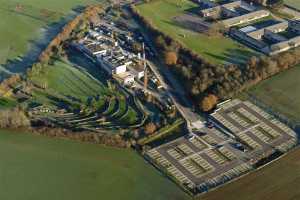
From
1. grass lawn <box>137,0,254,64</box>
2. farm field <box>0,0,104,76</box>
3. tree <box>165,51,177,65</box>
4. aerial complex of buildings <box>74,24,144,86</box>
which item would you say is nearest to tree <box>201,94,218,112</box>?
tree <box>165,51,177,65</box>

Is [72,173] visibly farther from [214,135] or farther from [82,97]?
[214,135]

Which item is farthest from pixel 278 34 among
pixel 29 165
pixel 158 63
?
pixel 29 165

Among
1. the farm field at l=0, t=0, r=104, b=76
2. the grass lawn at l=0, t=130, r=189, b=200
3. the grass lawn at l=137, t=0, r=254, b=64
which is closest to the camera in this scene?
the grass lawn at l=0, t=130, r=189, b=200

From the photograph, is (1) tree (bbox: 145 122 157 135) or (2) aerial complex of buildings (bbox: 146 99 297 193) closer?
(2) aerial complex of buildings (bbox: 146 99 297 193)

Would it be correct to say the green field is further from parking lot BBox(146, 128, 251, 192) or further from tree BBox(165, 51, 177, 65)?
tree BBox(165, 51, 177, 65)

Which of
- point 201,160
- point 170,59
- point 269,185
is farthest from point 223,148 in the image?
point 170,59

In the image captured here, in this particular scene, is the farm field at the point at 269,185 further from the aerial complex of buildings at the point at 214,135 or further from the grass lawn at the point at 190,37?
the grass lawn at the point at 190,37

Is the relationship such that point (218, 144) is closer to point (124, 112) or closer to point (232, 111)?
point (232, 111)
